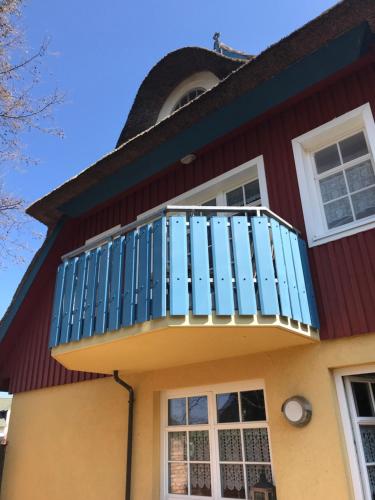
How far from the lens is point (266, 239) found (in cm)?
431

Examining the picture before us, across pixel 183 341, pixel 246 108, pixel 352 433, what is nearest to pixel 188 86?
pixel 246 108

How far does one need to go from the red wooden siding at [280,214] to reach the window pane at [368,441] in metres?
0.92

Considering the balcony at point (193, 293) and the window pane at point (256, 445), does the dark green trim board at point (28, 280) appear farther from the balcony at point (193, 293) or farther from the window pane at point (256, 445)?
the window pane at point (256, 445)

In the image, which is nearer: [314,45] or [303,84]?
[314,45]

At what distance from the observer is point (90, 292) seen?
4.93 metres

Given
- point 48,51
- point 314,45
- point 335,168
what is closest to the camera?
point 314,45

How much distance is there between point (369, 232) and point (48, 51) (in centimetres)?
510

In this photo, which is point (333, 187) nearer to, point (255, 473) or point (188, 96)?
point (255, 473)

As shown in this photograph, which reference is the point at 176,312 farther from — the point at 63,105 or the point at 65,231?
the point at 65,231

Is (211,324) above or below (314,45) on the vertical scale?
below

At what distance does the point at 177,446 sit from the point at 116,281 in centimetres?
244

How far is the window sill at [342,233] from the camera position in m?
4.46

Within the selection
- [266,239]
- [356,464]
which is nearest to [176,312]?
[266,239]

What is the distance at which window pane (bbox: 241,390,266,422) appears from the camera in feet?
16.1
